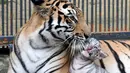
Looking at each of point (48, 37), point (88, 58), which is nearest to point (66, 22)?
point (48, 37)

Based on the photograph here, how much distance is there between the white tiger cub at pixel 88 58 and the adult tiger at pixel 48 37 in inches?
3.2

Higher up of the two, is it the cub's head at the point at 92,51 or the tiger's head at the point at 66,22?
the tiger's head at the point at 66,22

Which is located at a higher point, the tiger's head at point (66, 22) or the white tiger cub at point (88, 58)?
the tiger's head at point (66, 22)

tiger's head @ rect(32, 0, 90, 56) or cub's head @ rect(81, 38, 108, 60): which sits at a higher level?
tiger's head @ rect(32, 0, 90, 56)

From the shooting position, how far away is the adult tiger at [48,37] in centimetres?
309

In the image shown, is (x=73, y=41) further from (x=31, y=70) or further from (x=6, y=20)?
(x=6, y=20)

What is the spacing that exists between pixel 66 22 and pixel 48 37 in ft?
0.52

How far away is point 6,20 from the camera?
18.3 feet

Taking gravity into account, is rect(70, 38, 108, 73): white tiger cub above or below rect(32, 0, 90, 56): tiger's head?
below

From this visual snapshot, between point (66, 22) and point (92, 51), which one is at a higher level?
point (66, 22)

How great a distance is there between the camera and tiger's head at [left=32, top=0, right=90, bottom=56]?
10.1ft

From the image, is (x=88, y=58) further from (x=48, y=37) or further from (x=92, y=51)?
(x=48, y=37)

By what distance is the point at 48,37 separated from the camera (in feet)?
10.3

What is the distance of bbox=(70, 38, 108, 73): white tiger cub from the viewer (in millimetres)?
3154
